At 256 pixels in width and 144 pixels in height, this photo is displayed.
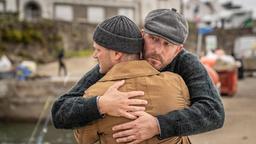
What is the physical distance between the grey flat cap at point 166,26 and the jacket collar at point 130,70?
0.56ft

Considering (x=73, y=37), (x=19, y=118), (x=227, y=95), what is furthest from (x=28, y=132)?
(x=73, y=37)

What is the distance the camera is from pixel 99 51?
250 cm

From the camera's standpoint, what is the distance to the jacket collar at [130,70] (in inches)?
94.4

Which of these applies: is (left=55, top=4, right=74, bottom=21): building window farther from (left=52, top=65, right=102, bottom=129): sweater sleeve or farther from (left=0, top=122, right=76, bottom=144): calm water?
(left=52, top=65, right=102, bottom=129): sweater sleeve

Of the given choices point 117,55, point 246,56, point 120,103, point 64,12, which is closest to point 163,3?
point 64,12

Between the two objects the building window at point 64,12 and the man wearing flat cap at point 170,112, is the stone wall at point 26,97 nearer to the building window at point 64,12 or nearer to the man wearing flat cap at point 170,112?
the man wearing flat cap at point 170,112

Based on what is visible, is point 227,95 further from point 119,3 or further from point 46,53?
point 119,3

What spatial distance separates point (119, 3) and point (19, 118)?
32.8 meters

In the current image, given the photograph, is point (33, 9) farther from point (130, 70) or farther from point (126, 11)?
point (130, 70)

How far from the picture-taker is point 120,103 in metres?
2.37

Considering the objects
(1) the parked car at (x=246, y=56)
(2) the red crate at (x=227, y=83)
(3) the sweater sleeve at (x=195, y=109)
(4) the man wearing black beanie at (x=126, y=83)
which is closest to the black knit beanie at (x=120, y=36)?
(4) the man wearing black beanie at (x=126, y=83)

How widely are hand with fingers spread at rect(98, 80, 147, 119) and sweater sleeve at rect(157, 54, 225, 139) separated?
115 mm

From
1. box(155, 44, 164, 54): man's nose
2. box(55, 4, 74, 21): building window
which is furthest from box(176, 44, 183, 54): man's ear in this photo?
box(55, 4, 74, 21): building window

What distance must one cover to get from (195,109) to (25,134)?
21.2m
